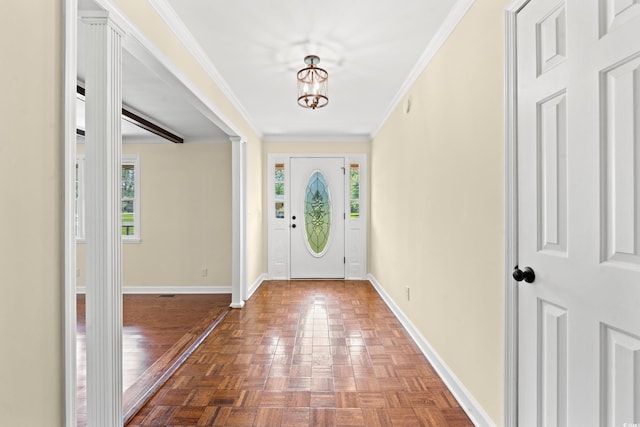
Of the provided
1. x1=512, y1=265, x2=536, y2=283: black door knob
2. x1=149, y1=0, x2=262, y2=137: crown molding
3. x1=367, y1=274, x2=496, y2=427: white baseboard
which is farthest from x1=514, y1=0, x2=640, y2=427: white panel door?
x1=149, y1=0, x2=262, y2=137: crown molding

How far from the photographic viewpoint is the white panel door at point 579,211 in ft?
3.33

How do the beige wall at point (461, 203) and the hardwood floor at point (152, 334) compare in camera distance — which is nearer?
the beige wall at point (461, 203)

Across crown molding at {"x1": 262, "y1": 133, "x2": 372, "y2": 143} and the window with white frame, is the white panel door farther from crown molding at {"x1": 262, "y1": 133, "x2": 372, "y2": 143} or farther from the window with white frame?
the window with white frame

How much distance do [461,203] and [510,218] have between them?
56 cm

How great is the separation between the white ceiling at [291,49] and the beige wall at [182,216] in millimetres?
937

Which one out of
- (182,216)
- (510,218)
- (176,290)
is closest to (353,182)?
(182,216)

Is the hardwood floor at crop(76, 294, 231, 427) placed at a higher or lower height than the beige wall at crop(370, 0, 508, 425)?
lower

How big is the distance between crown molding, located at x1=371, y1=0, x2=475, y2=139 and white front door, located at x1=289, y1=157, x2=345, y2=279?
2148 millimetres

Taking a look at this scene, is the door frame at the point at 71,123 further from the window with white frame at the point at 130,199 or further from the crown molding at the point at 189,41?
the window with white frame at the point at 130,199

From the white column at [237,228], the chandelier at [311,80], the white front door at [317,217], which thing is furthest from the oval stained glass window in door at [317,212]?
the chandelier at [311,80]

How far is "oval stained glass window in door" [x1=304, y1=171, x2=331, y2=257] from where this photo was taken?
5.76 meters

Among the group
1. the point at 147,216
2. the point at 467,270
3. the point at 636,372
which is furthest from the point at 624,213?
the point at 147,216

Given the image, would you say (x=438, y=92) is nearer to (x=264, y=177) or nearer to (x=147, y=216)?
(x=264, y=177)

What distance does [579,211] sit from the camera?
3.87 ft
